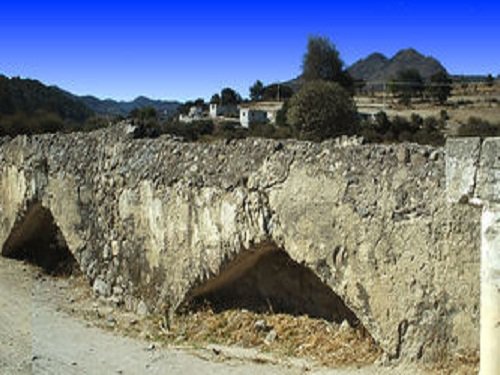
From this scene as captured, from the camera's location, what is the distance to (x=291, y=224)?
8.41 meters

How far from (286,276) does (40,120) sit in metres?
30.0

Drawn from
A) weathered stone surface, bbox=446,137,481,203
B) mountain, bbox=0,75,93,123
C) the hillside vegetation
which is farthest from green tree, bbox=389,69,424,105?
weathered stone surface, bbox=446,137,481,203

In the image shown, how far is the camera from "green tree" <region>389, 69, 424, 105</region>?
191ft

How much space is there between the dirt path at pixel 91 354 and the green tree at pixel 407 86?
47836 millimetres

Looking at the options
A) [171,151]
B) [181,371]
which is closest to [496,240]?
[181,371]

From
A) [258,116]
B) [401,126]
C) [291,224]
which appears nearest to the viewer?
[291,224]

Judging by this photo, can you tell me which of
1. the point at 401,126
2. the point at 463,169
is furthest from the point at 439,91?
the point at 463,169

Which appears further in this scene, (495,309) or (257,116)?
(257,116)

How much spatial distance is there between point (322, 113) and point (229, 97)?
34.9 meters

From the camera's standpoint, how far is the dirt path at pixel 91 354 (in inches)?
311

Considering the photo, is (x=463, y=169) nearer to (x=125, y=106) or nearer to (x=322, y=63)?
(x=322, y=63)

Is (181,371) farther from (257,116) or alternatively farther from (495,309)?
(257,116)

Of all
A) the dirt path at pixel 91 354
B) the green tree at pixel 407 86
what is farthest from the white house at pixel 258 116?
the dirt path at pixel 91 354

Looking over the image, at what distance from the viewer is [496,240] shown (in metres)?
4.99
